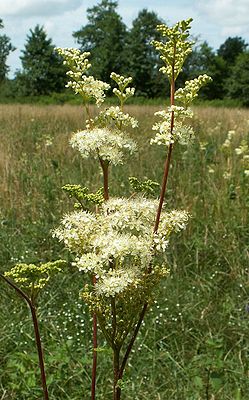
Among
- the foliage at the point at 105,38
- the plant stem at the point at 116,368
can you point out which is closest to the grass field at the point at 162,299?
the plant stem at the point at 116,368

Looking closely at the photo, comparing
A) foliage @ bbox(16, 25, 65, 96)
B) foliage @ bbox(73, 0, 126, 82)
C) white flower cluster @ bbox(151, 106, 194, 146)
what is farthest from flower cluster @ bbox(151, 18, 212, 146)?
foliage @ bbox(16, 25, 65, 96)

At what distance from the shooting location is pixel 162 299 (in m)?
3.68

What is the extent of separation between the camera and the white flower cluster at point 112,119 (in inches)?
47.2

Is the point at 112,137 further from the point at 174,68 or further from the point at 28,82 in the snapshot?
the point at 28,82

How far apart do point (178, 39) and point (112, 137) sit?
0.22 m

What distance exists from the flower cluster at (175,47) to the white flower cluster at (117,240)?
0.26m

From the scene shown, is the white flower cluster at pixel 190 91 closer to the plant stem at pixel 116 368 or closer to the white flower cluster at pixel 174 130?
the white flower cluster at pixel 174 130

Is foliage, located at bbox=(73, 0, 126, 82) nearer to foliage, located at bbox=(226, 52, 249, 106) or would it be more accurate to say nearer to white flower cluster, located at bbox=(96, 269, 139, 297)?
foliage, located at bbox=(226, 52, 249, 106)

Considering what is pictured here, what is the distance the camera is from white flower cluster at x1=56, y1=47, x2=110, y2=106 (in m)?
1.20

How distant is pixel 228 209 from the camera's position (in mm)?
4504

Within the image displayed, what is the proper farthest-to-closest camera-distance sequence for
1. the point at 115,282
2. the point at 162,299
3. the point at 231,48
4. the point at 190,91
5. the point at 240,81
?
1. the point at 231,48
2. the point at 240,81
3. the point at 162,299
4. the point at 190,91
5. the point at 115,282

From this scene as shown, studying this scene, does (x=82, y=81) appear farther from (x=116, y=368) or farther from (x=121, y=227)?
(x=116, y=368)

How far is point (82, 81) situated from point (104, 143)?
0.13 m

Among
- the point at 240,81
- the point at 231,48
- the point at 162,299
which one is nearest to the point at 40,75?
the point at 240,81
